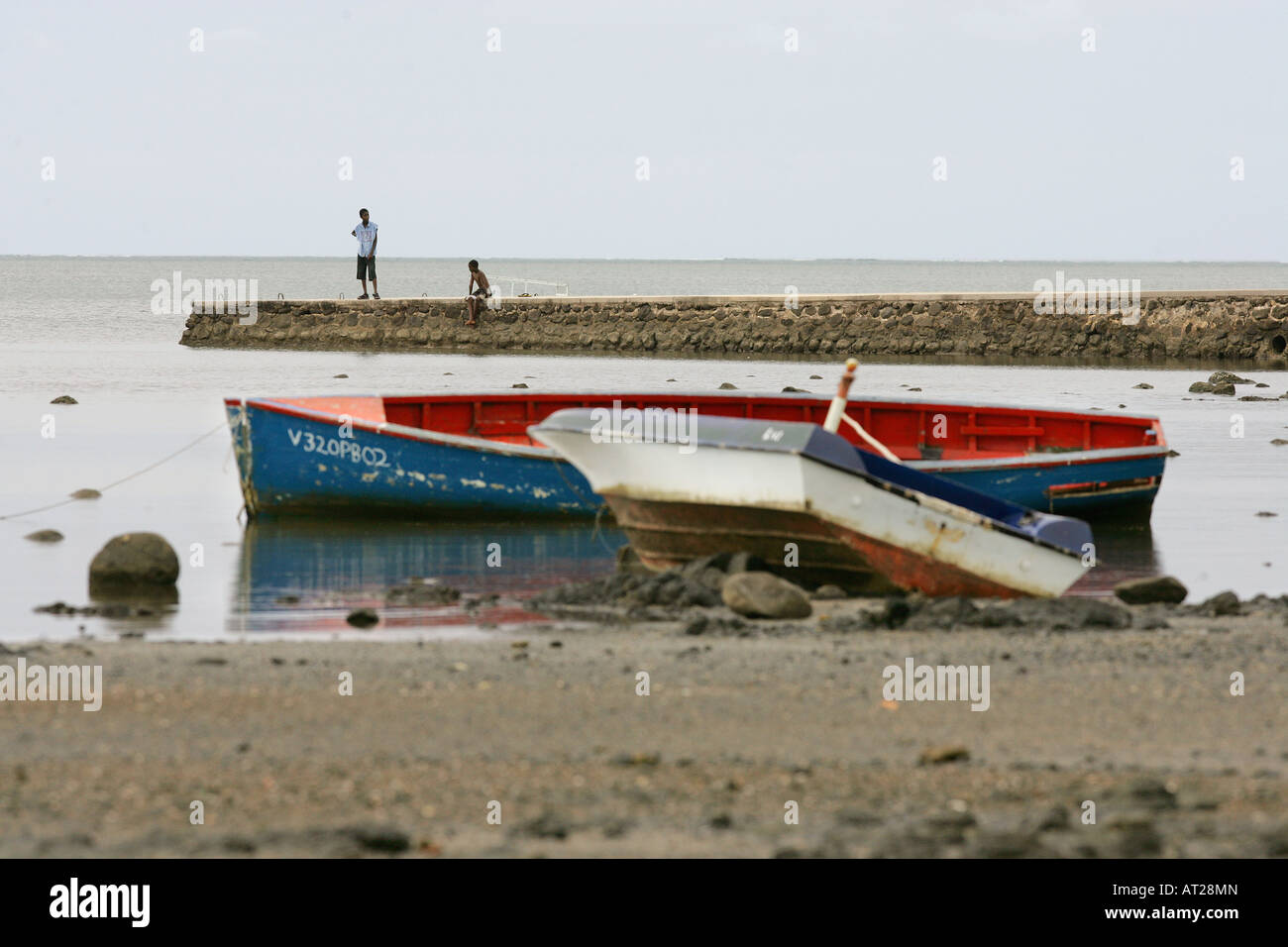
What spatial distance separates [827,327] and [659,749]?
123 ft

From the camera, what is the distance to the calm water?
463 inches

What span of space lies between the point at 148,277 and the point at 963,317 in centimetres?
13856

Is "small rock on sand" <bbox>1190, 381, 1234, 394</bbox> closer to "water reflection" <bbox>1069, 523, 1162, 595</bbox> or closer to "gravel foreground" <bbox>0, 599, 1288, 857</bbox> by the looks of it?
"water reflection" <bbox>1069, 523, 1162, 595</bbox>

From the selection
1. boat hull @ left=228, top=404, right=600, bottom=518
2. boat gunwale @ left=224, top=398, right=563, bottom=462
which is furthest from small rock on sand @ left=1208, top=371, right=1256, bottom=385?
boat gunwale @ left=224, top=398, right=563, bottom=462

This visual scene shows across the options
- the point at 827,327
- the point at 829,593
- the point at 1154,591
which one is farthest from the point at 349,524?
the point at 827,327

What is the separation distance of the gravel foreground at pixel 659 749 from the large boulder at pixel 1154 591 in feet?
5.23

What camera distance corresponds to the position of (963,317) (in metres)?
43.6

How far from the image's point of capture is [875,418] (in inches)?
692

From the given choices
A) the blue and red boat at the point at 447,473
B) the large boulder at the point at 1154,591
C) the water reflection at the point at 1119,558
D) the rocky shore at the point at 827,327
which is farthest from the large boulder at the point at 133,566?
the rocky shore at the point at 827,327

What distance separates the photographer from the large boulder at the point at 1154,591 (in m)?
11.4

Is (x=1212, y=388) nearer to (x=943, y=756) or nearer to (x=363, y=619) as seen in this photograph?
(x=363, y=619)

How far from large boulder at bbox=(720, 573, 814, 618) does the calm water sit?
1.39 metres

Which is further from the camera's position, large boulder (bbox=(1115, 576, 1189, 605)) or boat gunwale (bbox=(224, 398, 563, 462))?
boat gunwale (bbox=(224, 398, 563, 462))

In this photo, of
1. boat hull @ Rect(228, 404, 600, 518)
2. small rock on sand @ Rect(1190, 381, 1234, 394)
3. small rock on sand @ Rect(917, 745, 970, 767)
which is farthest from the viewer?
small rock on sand @ Rect(1190, 381, 1234, 394)
